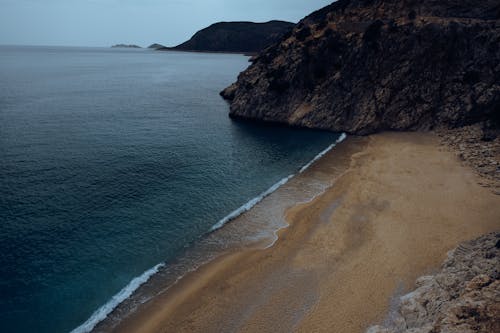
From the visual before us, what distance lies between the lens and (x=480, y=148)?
170 feet

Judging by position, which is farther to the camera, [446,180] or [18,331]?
[446,180]

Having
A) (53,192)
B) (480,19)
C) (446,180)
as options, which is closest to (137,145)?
(53,192)

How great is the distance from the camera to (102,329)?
73.6ft

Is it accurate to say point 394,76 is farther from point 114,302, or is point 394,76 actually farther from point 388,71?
point 114,302

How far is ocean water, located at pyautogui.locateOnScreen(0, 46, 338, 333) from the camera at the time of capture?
2573 cm

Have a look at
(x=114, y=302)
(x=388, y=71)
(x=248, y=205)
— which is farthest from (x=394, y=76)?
(x=114, y=302)

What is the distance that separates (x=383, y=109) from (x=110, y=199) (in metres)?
52.4

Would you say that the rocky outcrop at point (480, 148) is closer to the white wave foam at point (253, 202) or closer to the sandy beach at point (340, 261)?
the sandy beach at point (340, 261)

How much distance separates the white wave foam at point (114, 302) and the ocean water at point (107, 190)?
0.10 meters

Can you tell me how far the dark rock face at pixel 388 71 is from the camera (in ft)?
204

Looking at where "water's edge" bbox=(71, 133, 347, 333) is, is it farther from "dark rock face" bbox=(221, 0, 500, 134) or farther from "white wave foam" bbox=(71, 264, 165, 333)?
"dark rock face" bbox=(221, 0, 500, 134)

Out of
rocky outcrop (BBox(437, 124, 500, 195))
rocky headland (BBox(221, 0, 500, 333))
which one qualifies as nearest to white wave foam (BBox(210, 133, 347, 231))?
rocky headland (BBox(221, 0, 500, 333))

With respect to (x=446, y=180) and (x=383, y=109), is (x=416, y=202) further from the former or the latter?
(x=383, y=109)

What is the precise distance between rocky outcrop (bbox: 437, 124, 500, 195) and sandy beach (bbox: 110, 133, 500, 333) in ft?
5.65
